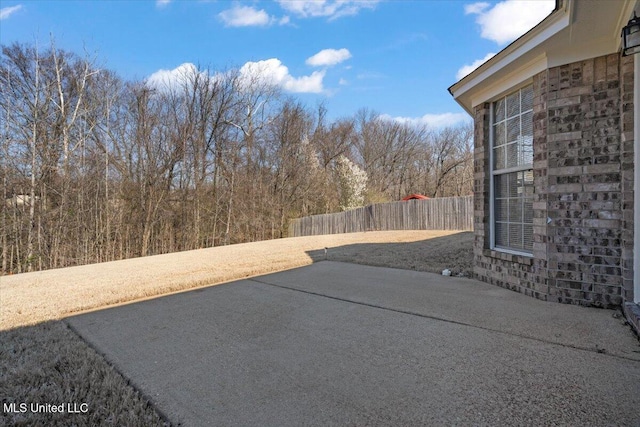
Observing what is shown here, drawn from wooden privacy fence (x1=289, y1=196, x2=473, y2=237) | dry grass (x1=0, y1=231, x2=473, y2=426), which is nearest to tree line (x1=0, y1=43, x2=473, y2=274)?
wooden privacy fence (x1=289, y1=196, x2=473, y2=237)

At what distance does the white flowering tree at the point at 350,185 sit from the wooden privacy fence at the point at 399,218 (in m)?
4.59

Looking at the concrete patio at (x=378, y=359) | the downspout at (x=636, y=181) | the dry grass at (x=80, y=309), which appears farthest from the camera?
the downspout at (x=636, y=181)

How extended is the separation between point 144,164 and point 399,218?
13.2 meters

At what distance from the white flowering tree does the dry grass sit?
52.4ft

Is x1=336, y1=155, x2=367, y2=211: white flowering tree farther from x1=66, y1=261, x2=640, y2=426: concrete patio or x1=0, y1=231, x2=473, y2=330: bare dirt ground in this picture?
x1=66, y1=261, x2=640, y2=426: concrete patio

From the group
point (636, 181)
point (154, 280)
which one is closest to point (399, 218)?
point (154, 280)

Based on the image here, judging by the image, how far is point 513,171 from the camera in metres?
5.04

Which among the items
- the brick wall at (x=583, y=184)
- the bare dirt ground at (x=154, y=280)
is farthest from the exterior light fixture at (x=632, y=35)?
the bare dirt ground at (x=154, y=280)

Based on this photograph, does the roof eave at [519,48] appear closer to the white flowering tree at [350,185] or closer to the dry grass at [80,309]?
the dry grass at [80,309]

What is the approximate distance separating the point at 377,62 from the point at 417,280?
12733 millimetres

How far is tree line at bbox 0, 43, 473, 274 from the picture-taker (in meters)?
12.5

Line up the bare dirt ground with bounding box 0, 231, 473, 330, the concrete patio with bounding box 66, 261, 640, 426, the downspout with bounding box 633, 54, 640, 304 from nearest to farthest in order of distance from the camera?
1. the concrete patio with bounding box 66, 261, 640, 426
2. the downspout with bounding box 633, 54, 640, 304
3. the bare dirt ground with bounding box 0, 231, 473, 330

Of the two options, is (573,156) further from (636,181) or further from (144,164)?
(144,164)

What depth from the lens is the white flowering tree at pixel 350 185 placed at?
26.1 m
